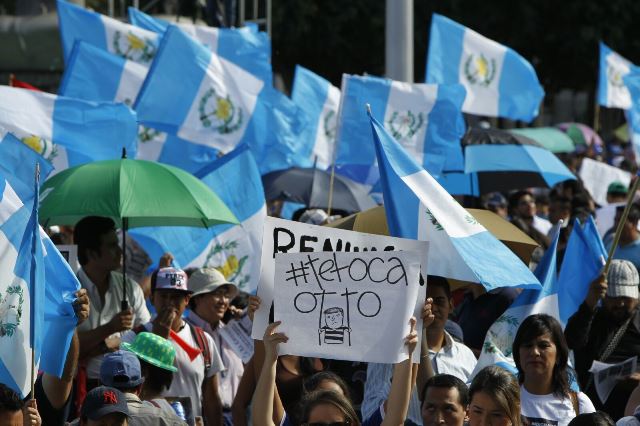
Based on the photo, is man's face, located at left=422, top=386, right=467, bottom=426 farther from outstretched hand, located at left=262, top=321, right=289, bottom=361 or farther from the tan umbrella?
the tan umbrella

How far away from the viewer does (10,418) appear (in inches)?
197

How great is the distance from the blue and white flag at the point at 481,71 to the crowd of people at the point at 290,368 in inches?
216

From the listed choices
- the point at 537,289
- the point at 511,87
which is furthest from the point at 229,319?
the point at 511,87

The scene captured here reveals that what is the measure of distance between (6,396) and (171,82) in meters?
6.34

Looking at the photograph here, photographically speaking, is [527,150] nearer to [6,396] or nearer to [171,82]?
[171,82]

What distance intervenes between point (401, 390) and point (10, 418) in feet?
4.56

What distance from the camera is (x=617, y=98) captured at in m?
16.5

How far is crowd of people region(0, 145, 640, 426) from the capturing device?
543 cm

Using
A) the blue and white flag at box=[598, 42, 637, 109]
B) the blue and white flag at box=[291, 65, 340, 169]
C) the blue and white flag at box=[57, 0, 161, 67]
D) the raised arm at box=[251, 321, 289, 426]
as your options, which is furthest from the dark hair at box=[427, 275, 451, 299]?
the blue and white flag at box=[598, 42, 637, 109]

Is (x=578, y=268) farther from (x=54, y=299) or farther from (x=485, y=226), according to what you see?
(x=54, y=299)

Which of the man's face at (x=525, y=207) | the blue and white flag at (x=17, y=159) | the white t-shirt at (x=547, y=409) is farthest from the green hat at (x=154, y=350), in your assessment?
the man's face at (x=525, y=207)

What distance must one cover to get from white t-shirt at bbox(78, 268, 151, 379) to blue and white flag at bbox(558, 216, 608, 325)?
222 centimetres

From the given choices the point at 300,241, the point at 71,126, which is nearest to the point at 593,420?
the point at 300,241

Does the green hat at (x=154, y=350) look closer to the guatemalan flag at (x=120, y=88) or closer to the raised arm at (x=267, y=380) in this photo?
the raised arm at (x=267, y=380)
